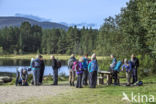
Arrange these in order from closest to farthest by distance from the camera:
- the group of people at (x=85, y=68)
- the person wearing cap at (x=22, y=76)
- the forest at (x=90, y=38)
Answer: the group of people at (x=85, y=68) < the person wearing cap at (x=22, y=76) < the forest at (x=90, y=38)

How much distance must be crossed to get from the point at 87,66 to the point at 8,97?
6.15 meters

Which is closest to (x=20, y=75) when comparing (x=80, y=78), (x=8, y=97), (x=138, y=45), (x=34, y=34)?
(x=80, y=78)

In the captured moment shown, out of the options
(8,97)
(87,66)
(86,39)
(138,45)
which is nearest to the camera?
(8,97)

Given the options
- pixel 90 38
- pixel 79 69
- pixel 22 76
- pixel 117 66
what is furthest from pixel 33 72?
pixel 90 38

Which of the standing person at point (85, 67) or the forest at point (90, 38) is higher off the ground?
the forest at point (90, 38)

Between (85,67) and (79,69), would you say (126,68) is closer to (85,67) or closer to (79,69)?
(85,67)

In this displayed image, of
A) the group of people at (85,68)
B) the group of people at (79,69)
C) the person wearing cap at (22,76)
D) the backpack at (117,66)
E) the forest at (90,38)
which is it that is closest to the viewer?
the group of people at (85,68)

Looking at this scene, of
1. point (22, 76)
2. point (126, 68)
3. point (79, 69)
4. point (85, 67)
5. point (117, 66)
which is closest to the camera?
point (79, 69)

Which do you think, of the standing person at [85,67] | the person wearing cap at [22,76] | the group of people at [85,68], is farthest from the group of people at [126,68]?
the person wearing cap at [22,76]

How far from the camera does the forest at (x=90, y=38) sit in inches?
1036

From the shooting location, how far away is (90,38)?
398 feet

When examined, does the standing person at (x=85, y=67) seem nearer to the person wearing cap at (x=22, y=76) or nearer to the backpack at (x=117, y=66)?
the backpack at (x=117, y=66)

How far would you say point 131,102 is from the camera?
1026cm

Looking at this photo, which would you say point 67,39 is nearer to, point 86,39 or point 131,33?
point 86,39
